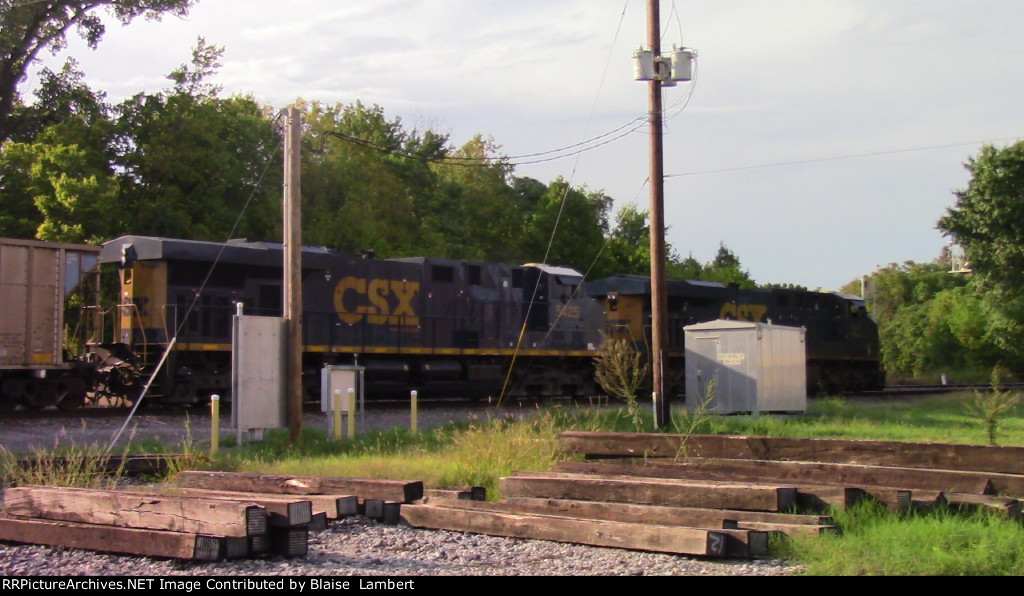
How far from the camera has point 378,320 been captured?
75.0ft

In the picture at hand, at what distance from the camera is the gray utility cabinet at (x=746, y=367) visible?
60.5 feet

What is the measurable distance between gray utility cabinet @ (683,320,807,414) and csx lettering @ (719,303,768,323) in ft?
36.1

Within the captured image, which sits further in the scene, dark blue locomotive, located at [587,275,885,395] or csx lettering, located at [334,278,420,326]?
dark blue locomotive, located at [587,275,885,395]

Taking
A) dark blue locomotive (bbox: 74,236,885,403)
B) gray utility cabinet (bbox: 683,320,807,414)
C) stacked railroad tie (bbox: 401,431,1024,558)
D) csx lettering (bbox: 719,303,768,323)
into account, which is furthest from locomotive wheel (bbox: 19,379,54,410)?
csx lettering (bbox: 719,303,768,323)

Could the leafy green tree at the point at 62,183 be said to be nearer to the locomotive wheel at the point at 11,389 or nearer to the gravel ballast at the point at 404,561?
the locomotive wheel at the point at 11,389

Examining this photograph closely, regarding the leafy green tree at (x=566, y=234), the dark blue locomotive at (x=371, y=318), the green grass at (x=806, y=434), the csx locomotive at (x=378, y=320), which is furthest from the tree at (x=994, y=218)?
the leafy green tree at (x=566, y=234)

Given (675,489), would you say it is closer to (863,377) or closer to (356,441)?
(356,441)

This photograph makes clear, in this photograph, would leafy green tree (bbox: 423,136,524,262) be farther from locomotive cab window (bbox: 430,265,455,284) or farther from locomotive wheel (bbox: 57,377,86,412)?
locomotive wheel (bbox: 57,377,86,412)

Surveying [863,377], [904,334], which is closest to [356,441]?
[863,377]

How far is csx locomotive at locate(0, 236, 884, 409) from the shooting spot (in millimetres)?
19219

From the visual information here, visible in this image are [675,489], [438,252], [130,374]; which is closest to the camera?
[675,489]

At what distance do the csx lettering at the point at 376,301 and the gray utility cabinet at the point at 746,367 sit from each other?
696 cm
